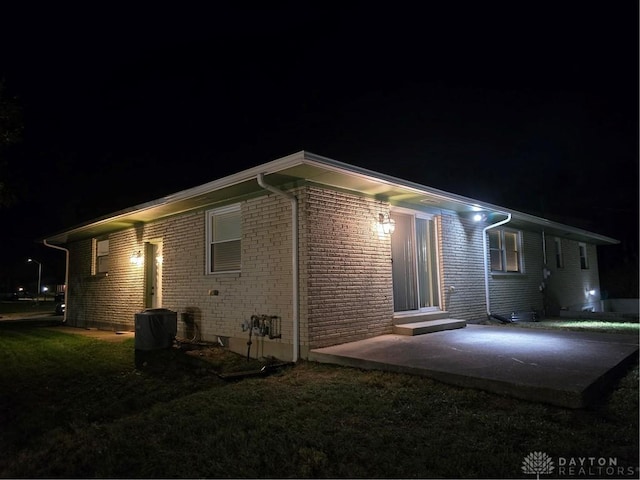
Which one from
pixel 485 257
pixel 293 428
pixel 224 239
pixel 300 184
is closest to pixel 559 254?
pixel 485 257

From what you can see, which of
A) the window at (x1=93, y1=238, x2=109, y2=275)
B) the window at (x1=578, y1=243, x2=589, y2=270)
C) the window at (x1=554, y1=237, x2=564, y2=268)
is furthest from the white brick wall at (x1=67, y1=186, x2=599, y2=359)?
the window at (x1=578, y1=243, x2=589, y2=270)

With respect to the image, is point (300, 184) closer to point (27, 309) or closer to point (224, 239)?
point (224, 239)

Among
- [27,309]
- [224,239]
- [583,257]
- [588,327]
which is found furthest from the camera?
[27,309]

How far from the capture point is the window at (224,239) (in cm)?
825

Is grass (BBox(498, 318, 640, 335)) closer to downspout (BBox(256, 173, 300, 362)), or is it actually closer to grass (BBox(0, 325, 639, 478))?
grass (BBox(0, 325, 639, 478))

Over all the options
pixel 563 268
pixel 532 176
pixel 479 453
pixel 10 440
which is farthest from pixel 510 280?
pixel 532 176

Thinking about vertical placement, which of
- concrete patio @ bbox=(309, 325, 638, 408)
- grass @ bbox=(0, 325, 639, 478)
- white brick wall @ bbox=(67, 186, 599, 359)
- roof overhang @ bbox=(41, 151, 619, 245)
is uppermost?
roof overhang @ bbox=(41, 151, 619, 245)

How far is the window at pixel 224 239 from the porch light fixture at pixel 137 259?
331cm

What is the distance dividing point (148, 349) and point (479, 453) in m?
6.57

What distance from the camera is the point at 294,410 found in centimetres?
434

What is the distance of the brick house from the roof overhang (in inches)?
1.2

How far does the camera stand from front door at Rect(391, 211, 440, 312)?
9.01 m

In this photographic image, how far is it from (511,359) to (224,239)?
5570 mm

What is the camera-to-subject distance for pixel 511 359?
5660 mm
